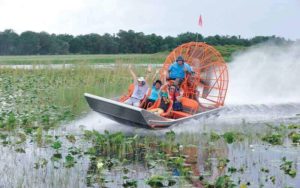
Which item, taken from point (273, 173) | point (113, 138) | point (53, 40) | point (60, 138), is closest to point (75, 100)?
point (60, 138)

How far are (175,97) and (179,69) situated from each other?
1.36 metres

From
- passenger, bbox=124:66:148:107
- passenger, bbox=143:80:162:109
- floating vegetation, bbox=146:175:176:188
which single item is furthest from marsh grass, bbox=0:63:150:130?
floating vegetation, bbox=146:175:176:188

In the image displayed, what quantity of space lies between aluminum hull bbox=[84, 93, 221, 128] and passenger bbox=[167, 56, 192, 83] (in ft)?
6.90

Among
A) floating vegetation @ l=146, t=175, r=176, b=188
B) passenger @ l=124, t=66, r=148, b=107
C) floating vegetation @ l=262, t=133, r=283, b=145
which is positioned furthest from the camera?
passenger @ l=124, t=66, r=148, b=107

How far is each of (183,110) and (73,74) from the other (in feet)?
38.9

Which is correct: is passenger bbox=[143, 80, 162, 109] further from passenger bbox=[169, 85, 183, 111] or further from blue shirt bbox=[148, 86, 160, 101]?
passenger bbox=[169, 85, 183, 111]

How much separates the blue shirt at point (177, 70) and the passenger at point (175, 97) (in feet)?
3.29

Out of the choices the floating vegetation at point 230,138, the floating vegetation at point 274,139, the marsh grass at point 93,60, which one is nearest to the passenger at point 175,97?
the floating vegetation at point 230,138

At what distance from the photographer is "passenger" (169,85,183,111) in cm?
1368

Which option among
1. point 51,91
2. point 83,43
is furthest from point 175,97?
point 83,43

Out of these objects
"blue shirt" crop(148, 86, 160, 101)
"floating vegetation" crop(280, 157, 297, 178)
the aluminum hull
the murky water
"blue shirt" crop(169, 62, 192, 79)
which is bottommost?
the murky water

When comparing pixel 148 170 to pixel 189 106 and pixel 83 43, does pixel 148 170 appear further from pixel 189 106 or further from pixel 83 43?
pixel 83 43

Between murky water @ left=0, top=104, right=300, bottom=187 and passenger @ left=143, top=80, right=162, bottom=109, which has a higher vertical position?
passenger @ left=143, top=80, right=162, bottom=109

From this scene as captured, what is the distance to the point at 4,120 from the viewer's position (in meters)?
12.8
